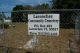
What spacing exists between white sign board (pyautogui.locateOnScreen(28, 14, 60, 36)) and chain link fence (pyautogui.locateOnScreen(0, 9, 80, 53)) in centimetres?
47

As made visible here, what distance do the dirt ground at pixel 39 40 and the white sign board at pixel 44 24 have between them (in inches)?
30.3

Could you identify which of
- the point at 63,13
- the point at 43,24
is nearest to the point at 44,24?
the point at 43,24

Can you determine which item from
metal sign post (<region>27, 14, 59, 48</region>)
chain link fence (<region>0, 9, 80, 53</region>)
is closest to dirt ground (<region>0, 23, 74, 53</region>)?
chain link fence (<region>0, 9, 80, 53</region>)

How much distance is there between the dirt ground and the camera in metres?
11.0

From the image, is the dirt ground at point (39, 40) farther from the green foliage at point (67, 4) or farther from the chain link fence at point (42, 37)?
the green foliage at point (67, 4)

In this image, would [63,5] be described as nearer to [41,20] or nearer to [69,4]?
[69,4]

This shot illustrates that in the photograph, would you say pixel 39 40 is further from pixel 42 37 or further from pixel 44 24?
pixel 44 24

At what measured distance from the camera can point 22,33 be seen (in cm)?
1208

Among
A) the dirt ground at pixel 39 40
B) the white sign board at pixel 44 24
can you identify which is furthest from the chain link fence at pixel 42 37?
the white sign board at pixel 44 24

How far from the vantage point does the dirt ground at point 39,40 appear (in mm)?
11047

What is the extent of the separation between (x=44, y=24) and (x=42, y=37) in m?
1.24

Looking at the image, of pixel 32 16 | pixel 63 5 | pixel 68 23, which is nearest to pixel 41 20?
pixel 32 16

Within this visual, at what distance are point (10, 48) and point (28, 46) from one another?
64cm

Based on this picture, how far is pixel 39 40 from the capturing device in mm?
11703
